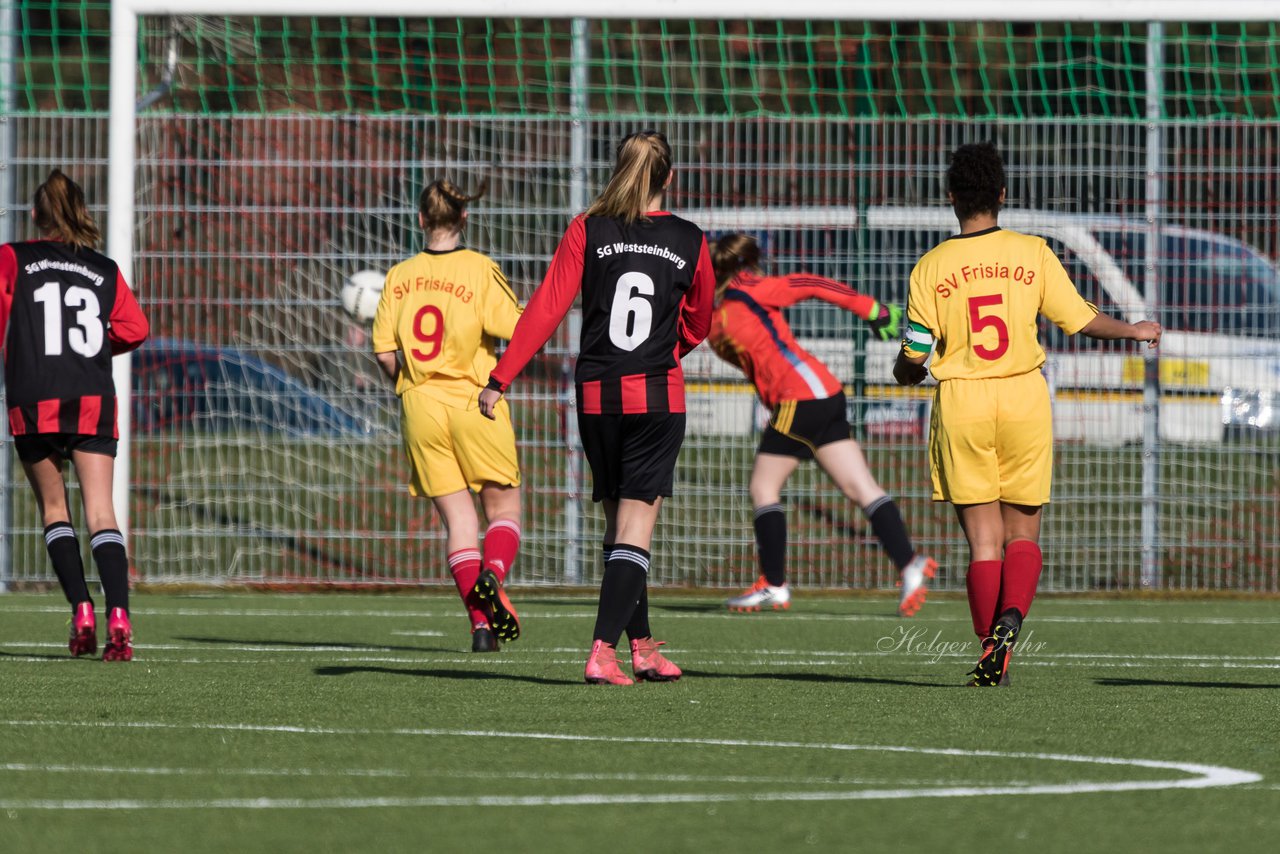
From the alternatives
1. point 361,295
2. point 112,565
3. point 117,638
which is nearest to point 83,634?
point 117,638

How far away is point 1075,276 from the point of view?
1184 cm

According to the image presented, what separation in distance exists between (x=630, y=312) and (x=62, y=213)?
2463 mm

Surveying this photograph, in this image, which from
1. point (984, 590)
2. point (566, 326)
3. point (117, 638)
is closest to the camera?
point (984, 590)

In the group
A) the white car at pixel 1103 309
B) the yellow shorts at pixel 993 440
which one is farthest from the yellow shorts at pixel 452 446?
the white car at pixel 1103 309

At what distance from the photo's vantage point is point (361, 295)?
38.8 feet

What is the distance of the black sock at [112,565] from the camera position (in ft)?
Answer: 25.8

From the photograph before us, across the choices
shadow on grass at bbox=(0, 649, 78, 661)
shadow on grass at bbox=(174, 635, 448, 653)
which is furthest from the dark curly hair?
shadow on grass at bbox=(0, 649, 78, 661)

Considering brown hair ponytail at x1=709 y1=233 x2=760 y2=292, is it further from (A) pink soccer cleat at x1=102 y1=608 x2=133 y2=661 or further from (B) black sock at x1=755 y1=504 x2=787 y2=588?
(A) pink soccer cleat at x1=102 y1=608 x2=133 y2=661

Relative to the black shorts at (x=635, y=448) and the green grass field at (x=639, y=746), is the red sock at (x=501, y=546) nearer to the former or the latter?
the green grass field at (x=639, y=746)

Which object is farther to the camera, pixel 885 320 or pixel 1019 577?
pixel 885 320

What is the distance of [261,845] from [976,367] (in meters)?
3.56

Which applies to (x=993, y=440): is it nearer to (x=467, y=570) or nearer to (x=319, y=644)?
(x=467, y=570)

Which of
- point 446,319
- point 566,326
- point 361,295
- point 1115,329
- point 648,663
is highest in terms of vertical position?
point 361,295

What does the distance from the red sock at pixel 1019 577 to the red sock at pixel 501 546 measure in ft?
6.91
